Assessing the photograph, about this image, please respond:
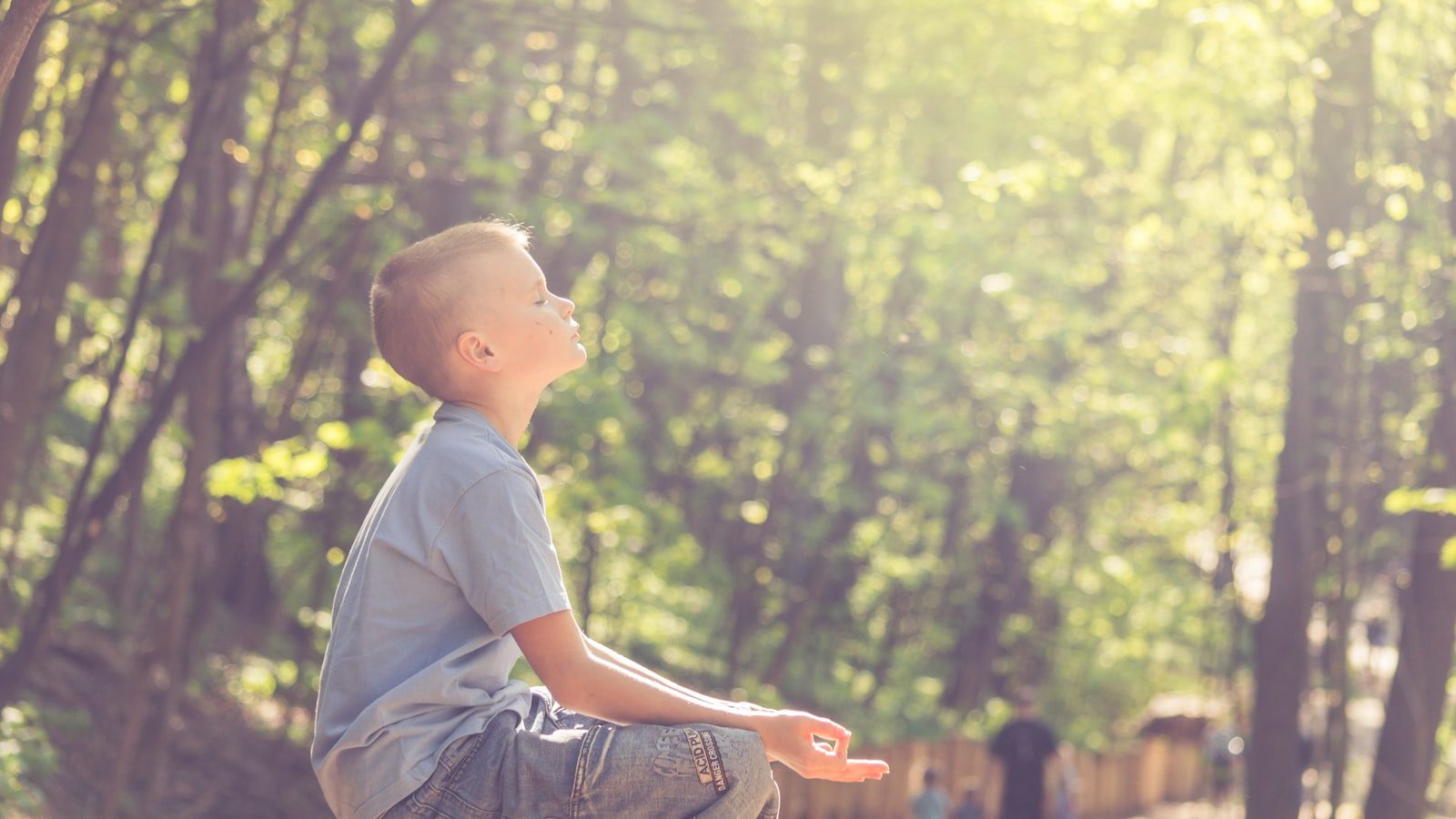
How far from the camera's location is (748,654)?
614 inches

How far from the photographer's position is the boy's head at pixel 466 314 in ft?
8.00

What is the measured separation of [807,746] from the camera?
87.0 inches

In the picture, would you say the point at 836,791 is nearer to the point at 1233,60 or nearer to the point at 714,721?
the point at 1233,60

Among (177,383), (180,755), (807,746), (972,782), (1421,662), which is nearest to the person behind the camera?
(807,746)

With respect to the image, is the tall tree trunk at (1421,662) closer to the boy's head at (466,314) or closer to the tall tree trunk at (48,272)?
the tall tree trunk at (48,272)

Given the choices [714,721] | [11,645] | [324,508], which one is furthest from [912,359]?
[714,721]

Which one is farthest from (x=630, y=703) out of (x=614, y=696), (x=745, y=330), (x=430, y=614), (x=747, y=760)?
(x=745, y=330)

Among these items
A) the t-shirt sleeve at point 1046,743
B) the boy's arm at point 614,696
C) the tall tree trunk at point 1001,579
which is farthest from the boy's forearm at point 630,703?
the tall tree trunk at point 1001,579

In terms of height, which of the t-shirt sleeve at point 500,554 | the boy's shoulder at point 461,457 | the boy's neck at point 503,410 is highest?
the boy's neck at point 503,410

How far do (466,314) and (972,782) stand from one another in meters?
11.8

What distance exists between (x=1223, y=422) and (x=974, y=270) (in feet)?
11.1

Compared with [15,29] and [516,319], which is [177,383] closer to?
[15,29]

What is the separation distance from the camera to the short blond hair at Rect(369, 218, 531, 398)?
2438 mm

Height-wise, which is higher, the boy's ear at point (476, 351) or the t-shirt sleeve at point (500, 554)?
the boy's ear at point (476, 351)
